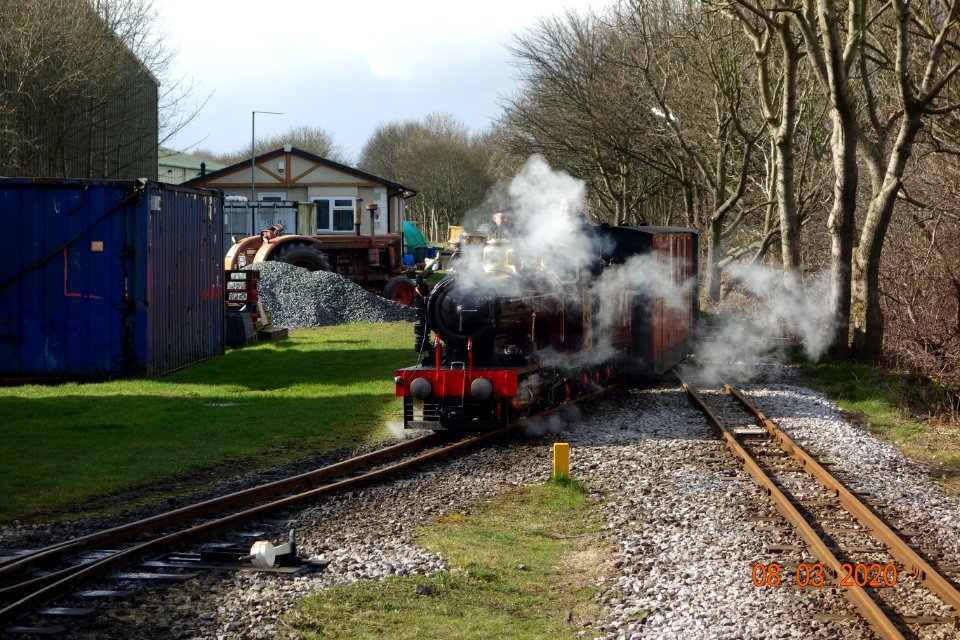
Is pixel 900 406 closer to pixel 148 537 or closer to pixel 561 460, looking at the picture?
pixel 561 460

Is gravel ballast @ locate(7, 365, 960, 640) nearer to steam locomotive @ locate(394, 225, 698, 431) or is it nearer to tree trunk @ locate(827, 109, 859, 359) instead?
steam locomotive @ locate(394, 225, 698, 431)

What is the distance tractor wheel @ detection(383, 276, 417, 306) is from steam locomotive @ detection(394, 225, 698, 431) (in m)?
17.4

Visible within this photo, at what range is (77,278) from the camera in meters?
18.0

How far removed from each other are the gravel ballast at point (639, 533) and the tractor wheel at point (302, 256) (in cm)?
1897

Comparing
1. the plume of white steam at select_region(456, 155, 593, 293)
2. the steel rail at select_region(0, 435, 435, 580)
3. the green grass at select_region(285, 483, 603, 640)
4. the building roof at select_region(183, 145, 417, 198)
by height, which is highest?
the building roof at select_region(183, 145, 417, 198)

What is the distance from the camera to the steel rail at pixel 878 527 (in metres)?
6.94

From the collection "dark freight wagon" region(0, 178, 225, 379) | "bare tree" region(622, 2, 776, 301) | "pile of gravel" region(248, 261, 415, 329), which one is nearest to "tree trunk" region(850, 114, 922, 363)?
"bare tree" region(622, 2, 776, 301)

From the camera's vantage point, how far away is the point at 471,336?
13.2 meters

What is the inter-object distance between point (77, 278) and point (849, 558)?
1412 cm

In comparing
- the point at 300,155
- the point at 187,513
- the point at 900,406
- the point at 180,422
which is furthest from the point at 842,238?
the point at 300,155

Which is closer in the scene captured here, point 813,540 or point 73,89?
point 813,540

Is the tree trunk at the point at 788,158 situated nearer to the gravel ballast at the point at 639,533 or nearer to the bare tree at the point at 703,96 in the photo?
the bare tree at the point at 703,96

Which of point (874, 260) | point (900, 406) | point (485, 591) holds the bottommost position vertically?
point (485, 591)

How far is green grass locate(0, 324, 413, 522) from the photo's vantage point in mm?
10961
